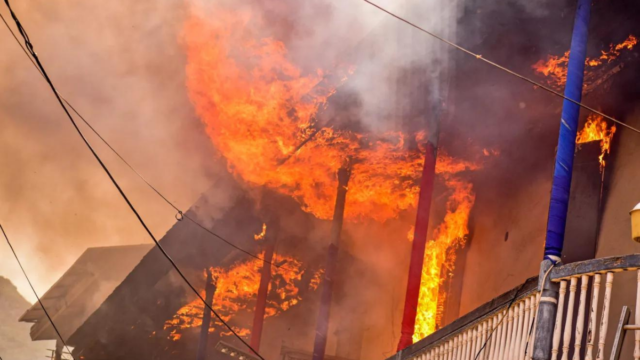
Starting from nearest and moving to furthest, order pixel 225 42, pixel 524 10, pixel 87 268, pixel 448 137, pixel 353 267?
pixel 524 10, pixel 448 137, pixel 225 42, pixel 353 267, pixel 87 268

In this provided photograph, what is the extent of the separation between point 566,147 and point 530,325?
2.13 m

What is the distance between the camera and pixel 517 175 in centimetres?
1178

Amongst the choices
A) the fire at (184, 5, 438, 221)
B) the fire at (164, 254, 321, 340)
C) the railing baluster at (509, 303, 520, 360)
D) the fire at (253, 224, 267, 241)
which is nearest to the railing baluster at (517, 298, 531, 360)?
the railing baluster at (509, 303, 520, 360)

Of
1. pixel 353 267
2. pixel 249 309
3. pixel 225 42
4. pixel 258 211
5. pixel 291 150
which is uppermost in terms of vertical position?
pixel 225 42

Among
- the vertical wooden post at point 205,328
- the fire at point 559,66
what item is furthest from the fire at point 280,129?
the fire at point 559,66

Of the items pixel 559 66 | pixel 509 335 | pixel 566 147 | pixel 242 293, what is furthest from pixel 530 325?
pixel 242 293

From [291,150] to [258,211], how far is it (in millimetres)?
2461

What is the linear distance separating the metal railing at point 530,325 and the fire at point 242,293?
10235mm

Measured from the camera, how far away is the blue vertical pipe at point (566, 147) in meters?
6.36

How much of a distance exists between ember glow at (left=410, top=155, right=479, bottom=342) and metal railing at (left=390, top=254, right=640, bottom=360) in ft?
17.2

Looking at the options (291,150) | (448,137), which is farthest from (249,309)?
(448,137)

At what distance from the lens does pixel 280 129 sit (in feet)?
49.4

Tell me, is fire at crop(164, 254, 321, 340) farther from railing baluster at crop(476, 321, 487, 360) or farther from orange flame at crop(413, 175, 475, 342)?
Answer: railing baluster at crop(476, 321, 487, 360)

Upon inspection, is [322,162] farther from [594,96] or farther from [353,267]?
[594,96]
